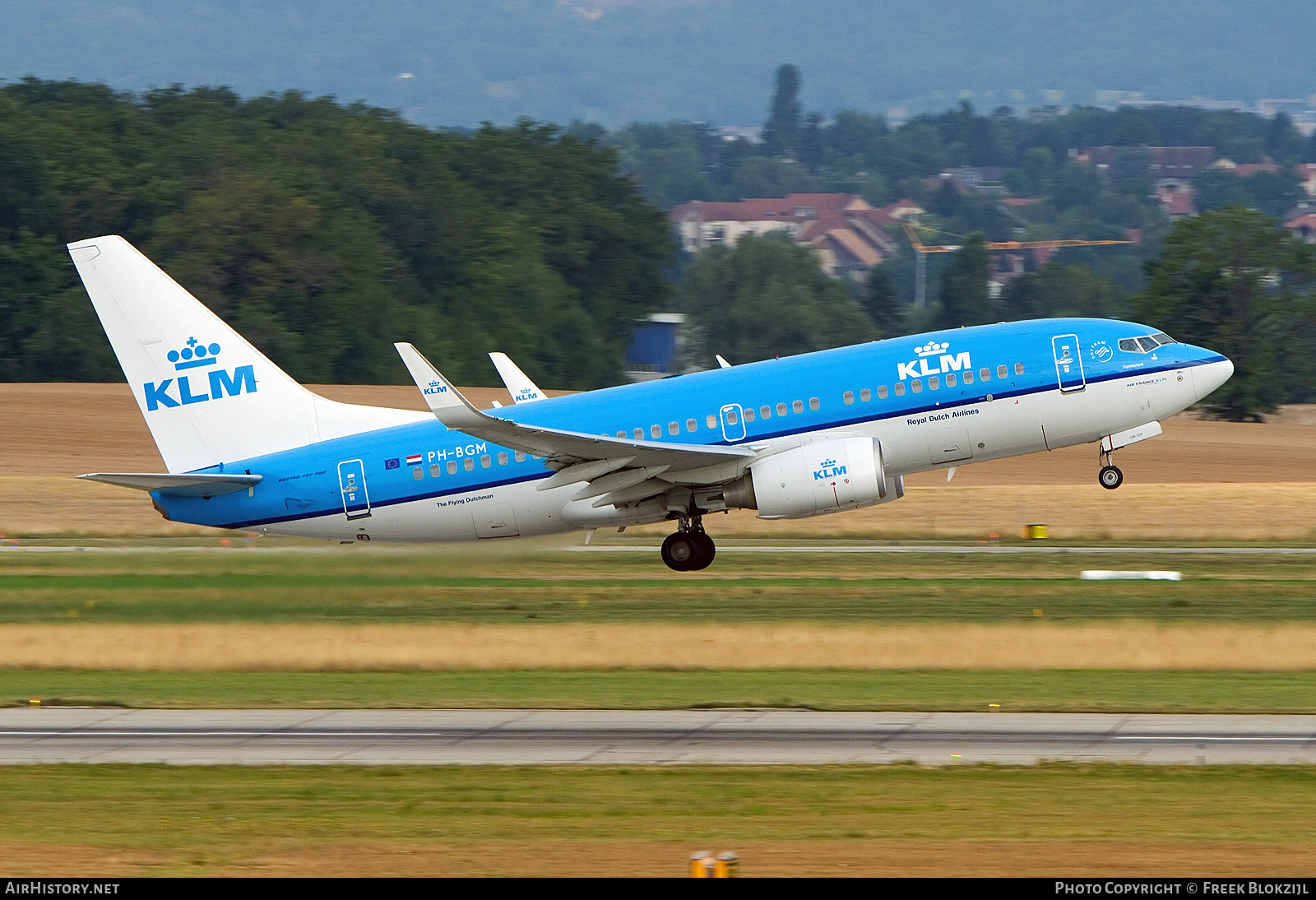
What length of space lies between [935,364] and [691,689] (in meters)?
11.5

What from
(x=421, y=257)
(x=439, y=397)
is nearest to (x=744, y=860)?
(x=439, y=397)

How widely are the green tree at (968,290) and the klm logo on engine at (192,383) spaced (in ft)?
368

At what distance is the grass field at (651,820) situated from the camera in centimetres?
1662

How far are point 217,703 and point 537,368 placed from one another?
8831 centimetres

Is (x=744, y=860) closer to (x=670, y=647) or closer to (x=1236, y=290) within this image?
(x=670, y=647)

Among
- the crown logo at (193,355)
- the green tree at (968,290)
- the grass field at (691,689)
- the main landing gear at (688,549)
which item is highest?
the green tree at (968,290)

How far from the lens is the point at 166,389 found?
3775cm

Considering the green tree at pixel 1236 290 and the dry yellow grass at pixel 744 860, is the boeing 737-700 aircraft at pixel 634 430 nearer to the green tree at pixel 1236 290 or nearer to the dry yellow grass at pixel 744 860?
the dry yellow grass at pixel 744 860

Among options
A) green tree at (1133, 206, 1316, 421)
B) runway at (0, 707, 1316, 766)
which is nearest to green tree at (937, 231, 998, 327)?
green tree at (1133, 206, 1316, 421)

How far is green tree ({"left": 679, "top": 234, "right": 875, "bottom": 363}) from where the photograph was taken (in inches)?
5197

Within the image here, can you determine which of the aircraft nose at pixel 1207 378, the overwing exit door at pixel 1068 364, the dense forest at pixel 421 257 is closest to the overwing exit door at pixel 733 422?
the overwing exit door at pixel 1068 364

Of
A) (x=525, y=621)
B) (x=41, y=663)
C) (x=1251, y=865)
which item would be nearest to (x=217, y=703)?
(x=41, y=663)

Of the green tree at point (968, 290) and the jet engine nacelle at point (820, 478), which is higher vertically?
the green tree at point (968, 290)
